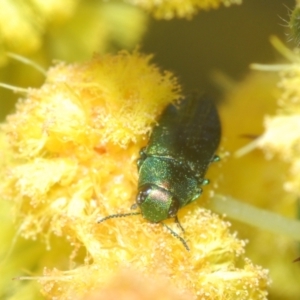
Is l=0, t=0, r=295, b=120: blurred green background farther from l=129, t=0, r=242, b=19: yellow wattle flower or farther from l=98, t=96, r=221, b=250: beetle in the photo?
l=129, t=0, r=242, b=19: yellow wattle flower

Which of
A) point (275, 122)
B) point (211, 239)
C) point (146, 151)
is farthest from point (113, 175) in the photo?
point (275, 122)

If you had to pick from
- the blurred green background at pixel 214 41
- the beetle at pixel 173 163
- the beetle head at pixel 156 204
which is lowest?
the beetle head at pixel 156 204

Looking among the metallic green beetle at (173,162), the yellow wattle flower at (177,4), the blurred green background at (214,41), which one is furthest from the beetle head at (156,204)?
the blurred green background at (214,41)

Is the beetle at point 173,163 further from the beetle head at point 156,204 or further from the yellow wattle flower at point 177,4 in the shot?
the yellow wattle flower at point 177,4

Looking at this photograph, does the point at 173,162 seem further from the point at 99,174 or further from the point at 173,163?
the point at 99,174

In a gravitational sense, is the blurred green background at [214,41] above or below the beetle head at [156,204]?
above

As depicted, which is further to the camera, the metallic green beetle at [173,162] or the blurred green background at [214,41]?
the blurred green background at [214,41]

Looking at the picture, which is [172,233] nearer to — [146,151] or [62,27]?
[146,151]

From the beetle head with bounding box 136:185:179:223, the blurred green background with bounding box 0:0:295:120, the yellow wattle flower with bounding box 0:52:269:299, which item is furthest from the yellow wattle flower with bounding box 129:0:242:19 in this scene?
the blurred green background with bounding box 0:0:295:120
